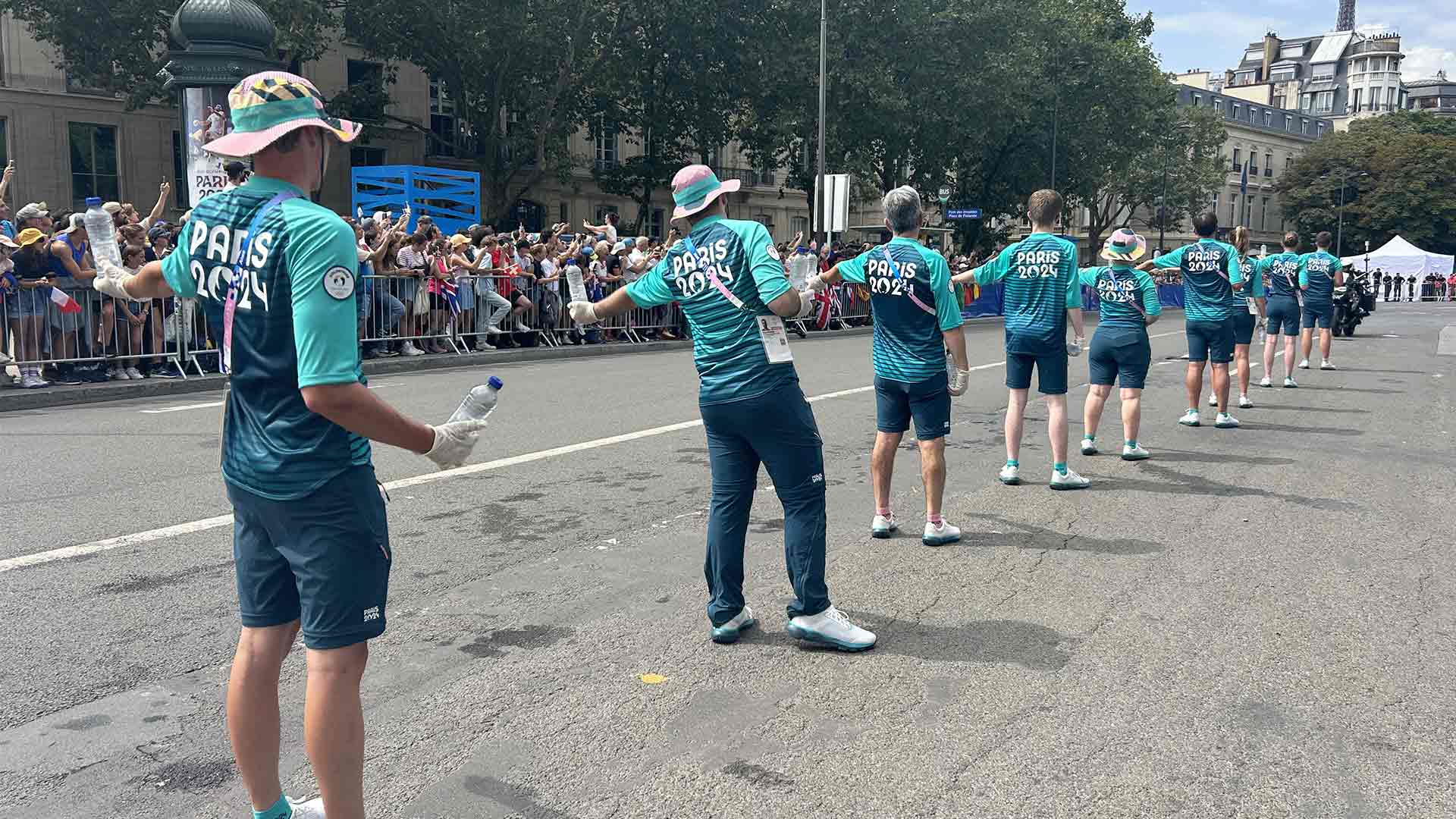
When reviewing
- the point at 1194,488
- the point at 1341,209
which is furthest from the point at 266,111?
the point at 1341,209

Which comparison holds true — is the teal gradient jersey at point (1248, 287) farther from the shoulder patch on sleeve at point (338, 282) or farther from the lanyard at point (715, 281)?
the shoulder patch on sleeve at point (338, 282)

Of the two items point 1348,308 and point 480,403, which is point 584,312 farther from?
point 1348,308

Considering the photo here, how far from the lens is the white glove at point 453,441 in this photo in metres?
2.70

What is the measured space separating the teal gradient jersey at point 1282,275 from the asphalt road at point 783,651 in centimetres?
586

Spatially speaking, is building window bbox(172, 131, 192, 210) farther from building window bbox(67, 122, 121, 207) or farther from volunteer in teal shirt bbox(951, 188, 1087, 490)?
volunteer in teal shirt bbox(951, 188, 1087, 490)

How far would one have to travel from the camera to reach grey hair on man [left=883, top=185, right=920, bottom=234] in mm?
5844

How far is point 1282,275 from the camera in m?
13.8

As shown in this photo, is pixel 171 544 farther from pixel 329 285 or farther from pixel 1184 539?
pixel 1184 539

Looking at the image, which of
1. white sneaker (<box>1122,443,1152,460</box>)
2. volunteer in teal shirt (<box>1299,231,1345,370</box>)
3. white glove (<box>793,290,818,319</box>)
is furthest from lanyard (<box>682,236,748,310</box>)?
volunteer in teal shirt (<box>1299,231,1345,370</box>)

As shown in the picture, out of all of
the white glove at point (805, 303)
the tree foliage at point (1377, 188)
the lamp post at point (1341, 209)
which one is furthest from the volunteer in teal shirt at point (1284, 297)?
the lamp post at point (1341, 209)

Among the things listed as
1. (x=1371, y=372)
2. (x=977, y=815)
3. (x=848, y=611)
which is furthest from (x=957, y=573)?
(x=1371, y=372)

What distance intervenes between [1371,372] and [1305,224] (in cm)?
7215

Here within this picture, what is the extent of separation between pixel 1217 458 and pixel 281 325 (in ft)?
25.8

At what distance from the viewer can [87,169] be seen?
34.3m
